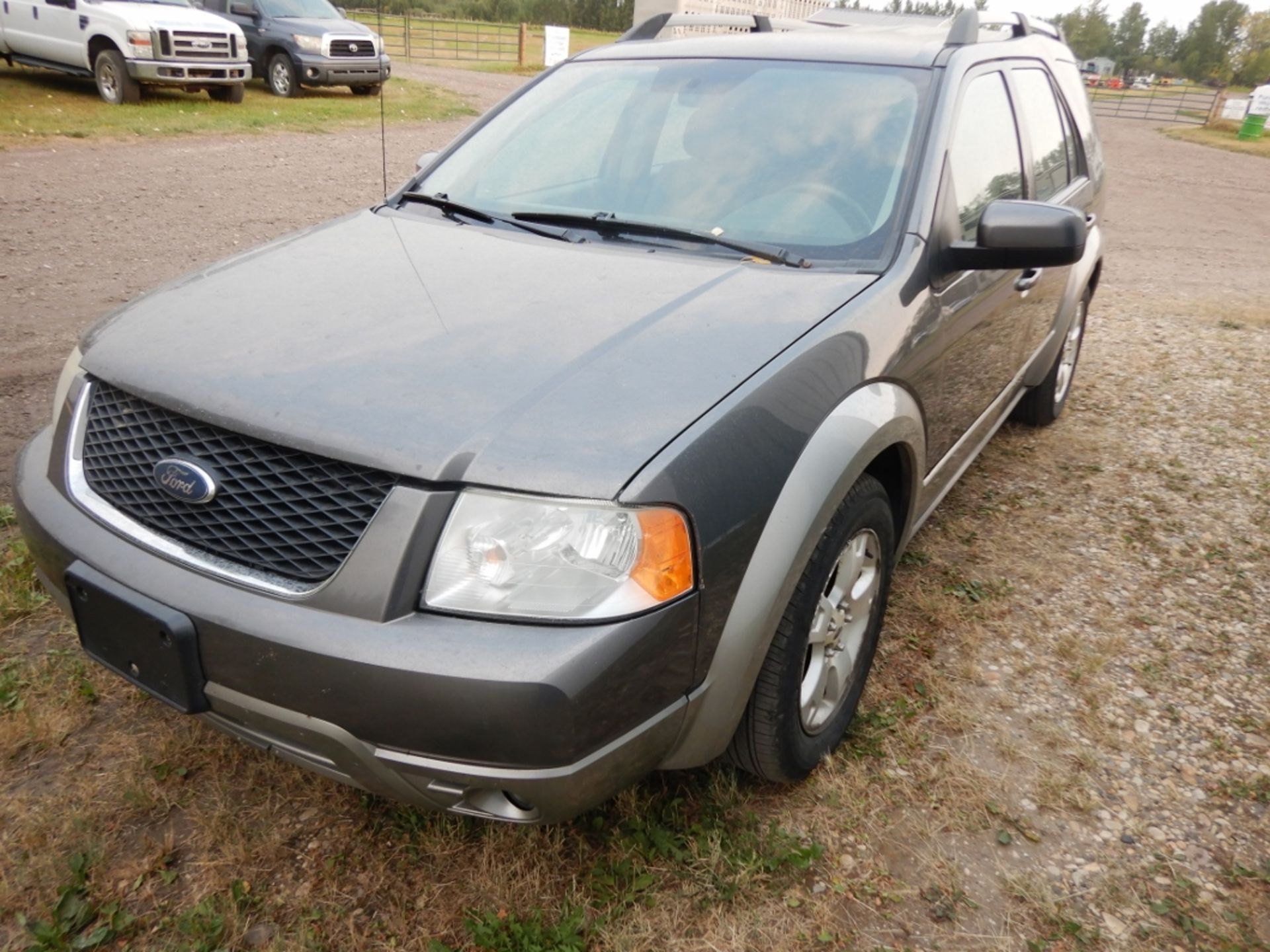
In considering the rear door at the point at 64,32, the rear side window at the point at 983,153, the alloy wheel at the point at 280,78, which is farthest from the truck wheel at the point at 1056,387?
the alloy wheel at the point at 280,78

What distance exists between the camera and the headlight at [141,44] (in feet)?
40.3

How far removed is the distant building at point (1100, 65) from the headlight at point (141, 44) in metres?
71.7

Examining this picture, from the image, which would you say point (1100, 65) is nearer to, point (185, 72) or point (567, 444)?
point (185, 72)

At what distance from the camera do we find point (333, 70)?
51.4ft

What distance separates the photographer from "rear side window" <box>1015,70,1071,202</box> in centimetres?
360

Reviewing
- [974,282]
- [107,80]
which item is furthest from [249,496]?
[107,80]

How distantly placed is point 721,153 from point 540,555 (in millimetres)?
1610

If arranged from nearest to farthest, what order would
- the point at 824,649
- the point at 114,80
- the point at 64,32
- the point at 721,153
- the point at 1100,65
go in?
1. the point at 824,649
2. the point at 721,153
3. the point at 64,32
4. the point at 114,80
5. the point at 1100,65

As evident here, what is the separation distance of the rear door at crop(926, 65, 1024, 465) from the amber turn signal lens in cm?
122

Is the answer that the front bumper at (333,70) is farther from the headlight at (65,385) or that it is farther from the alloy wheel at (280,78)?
the headlight at (65,385)

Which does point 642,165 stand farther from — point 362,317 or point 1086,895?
point 1086,895

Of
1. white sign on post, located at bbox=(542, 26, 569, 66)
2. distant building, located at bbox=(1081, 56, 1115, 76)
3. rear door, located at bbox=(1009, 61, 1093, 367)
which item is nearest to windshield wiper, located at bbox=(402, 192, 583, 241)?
rear door, located at bbox=(1009, 61, 1093, 367)

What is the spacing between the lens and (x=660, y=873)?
2.15 m

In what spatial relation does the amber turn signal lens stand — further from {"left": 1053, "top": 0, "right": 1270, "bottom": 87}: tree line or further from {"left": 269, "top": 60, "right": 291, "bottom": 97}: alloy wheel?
{"left": 1053, "top": 0, "right": 1270, "bottom": 87}: tree line
